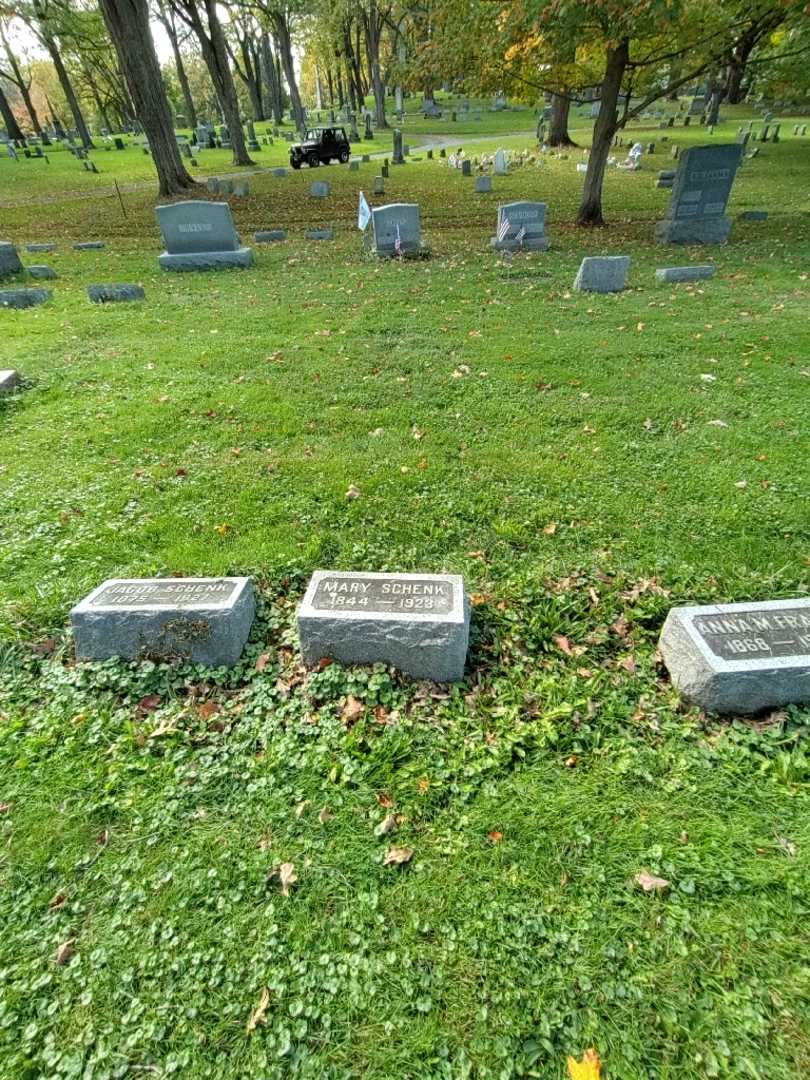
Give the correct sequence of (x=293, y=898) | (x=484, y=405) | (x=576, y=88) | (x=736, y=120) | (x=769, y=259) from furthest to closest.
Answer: (x=736, y=120) → (x=576, y=88) → (x=769, y=259) → (x=484, y=405) → (x=293, y=898)

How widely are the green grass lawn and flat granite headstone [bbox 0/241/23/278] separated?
640cm

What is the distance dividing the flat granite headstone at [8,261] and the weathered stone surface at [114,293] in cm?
307

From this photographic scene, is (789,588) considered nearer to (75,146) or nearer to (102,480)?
(102,480)

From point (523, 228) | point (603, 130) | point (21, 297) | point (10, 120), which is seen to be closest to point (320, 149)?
point (603, 130)

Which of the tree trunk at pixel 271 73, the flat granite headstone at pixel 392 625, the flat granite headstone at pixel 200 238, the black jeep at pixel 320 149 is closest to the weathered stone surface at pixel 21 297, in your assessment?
the flat granite headstone at pixel 200 238

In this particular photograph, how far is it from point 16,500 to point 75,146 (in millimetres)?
45572

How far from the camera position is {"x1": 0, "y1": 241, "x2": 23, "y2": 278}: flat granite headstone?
11.3 metres

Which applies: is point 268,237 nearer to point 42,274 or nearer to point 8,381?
point 42,274

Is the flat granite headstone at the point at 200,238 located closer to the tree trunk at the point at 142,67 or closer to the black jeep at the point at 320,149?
the tree trunk at the point at 142,67

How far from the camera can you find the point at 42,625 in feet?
12.1

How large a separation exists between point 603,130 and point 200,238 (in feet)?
30.7

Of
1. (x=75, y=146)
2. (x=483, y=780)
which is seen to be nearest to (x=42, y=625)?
(x=483, y=780)

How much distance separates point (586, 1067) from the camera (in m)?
1.88

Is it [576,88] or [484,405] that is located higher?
[576,88]
